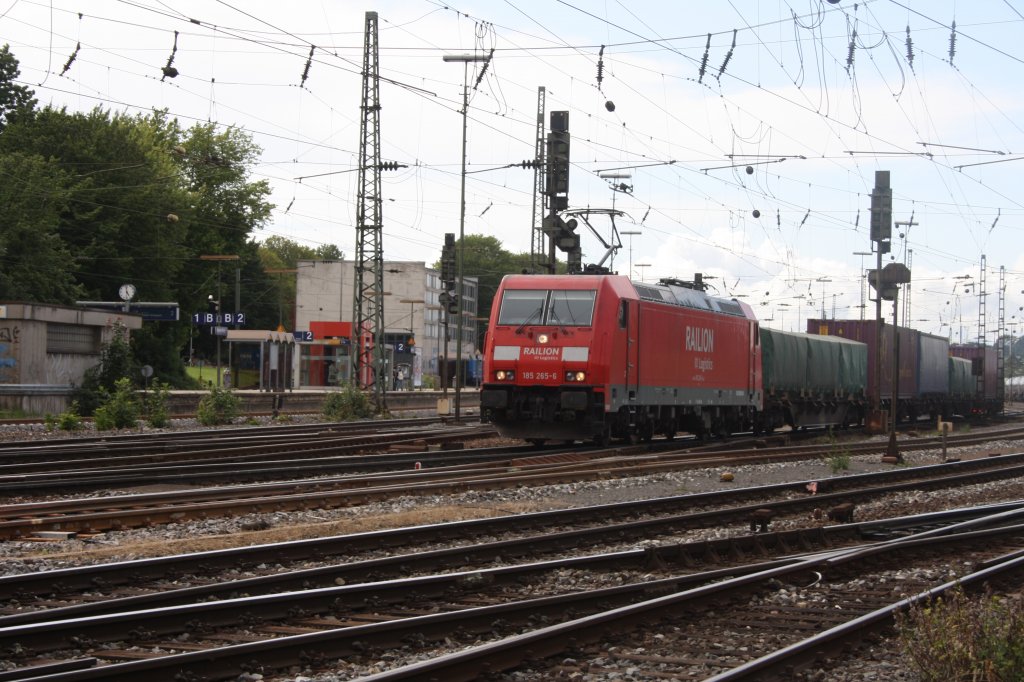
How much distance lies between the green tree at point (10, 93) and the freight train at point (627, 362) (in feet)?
148

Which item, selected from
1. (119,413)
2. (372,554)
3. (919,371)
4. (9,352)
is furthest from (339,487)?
(919,371)

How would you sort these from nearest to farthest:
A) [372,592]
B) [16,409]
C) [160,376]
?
1. [372,592]
2. [16,409]
3. [160,376]

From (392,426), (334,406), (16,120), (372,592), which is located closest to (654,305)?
(392,426)

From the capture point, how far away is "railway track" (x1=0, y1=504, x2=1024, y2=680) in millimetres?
6461

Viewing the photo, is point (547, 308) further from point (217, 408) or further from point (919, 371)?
point (919, 371)

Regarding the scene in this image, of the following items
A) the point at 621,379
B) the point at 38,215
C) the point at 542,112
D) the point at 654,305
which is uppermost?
the point at 542,112

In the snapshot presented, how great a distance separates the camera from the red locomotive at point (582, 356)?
21969 mm

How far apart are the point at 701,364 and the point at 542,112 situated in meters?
24.1

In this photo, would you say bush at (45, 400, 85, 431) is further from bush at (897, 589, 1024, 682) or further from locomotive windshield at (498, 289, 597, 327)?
bush at (897, 589, 1024, 682)

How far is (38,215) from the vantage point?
50.4m

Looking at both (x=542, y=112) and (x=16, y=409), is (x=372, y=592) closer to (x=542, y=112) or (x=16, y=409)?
(x=16, y=409)

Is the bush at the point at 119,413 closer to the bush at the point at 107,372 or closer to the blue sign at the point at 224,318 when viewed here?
the bush at the point at 107,372

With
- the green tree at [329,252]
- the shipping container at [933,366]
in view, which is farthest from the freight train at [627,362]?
the green tree at [329,252]

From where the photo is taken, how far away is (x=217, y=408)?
3188cm
